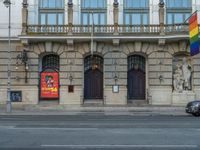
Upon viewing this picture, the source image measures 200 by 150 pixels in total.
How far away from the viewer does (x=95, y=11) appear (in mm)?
40125

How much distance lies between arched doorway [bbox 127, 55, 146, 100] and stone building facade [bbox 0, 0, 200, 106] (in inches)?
31.8

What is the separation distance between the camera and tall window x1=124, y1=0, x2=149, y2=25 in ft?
132

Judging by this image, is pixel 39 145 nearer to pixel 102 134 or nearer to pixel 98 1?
pixel 102 134

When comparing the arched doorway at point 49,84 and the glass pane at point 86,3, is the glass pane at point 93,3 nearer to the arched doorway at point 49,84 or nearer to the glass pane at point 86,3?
the glass pane at point 86,3

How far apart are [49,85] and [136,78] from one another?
7.92m

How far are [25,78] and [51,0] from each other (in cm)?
749

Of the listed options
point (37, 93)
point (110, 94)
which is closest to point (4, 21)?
point (37, 93)

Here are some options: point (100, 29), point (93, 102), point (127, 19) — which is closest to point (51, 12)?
point (100, 29)

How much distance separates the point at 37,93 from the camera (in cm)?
3928

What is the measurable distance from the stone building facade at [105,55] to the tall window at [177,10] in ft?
1.76

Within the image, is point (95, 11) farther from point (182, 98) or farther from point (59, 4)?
point (182, 98)

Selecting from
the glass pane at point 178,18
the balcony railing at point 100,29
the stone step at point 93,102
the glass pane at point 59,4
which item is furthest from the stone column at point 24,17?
the glass pane at point 178,18

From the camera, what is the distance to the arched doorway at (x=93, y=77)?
40531mm

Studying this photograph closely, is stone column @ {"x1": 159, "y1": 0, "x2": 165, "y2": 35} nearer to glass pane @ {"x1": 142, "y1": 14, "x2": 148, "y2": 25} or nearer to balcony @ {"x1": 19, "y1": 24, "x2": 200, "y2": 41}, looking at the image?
balcony @ {"x1": 19, "y1": 24, "x2": 200, "y2": 41}
